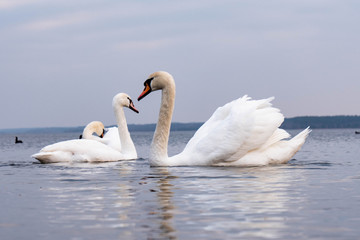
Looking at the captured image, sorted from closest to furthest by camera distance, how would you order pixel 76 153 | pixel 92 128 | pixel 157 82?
pixel 157 82 → pixel 76 153 → pixel 92 128

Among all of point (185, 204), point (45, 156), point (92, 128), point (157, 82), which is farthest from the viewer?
point (92, 128)

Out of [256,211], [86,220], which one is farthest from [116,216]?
[256,211]

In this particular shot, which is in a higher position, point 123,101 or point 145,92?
point 123,101

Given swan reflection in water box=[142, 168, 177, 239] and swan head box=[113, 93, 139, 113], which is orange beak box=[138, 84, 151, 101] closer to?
swan reflection in water box=[142, 168, 177, 239]

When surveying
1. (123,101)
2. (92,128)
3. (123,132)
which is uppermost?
(123,101)

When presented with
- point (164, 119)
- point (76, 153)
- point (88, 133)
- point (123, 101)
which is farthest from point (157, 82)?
point (88, 133)

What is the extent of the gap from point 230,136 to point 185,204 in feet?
16.5

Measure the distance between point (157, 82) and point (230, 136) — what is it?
2041 millimetres

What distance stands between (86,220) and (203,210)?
4.30ft

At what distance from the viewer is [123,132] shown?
18.6m

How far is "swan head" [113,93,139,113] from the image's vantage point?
19141 millimetres

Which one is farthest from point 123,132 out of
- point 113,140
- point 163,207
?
point 163,207

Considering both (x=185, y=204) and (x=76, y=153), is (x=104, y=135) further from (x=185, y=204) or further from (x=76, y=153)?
(x=185, y=204)

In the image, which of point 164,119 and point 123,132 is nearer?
point 164,119
